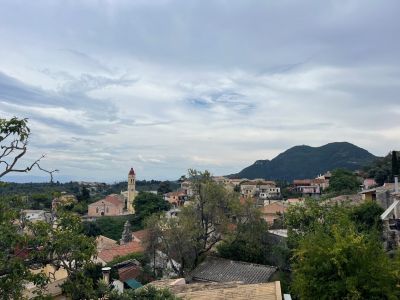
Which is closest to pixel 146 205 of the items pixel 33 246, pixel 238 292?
pixel 238 292

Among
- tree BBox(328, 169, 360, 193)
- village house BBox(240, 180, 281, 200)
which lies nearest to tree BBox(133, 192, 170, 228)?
tree BBox(328, 169, 360, 193)

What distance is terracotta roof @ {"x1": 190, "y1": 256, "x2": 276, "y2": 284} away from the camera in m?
24.4

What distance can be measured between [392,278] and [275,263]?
15688 millimetres

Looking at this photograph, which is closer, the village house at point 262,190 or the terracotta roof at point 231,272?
the terracotta roof at point 231,272

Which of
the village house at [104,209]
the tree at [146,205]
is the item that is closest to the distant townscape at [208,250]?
the tree at [146,205]

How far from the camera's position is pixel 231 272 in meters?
25.7

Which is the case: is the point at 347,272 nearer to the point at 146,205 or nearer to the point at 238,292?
the point at 238,292

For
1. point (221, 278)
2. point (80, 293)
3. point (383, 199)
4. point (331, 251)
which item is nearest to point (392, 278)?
point (331, 251)

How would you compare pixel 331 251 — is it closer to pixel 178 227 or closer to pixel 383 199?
pixel 178 227

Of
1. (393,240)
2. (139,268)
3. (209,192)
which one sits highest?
(209,192)

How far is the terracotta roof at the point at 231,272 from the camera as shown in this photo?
24.4m

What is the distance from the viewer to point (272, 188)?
112625 millimetres

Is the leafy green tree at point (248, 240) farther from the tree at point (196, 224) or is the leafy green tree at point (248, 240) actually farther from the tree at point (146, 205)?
the tree at point (146, 205)

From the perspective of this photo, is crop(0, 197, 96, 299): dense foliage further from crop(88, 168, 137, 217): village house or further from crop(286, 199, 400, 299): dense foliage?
crop(88, 168, 137, 217): village house
